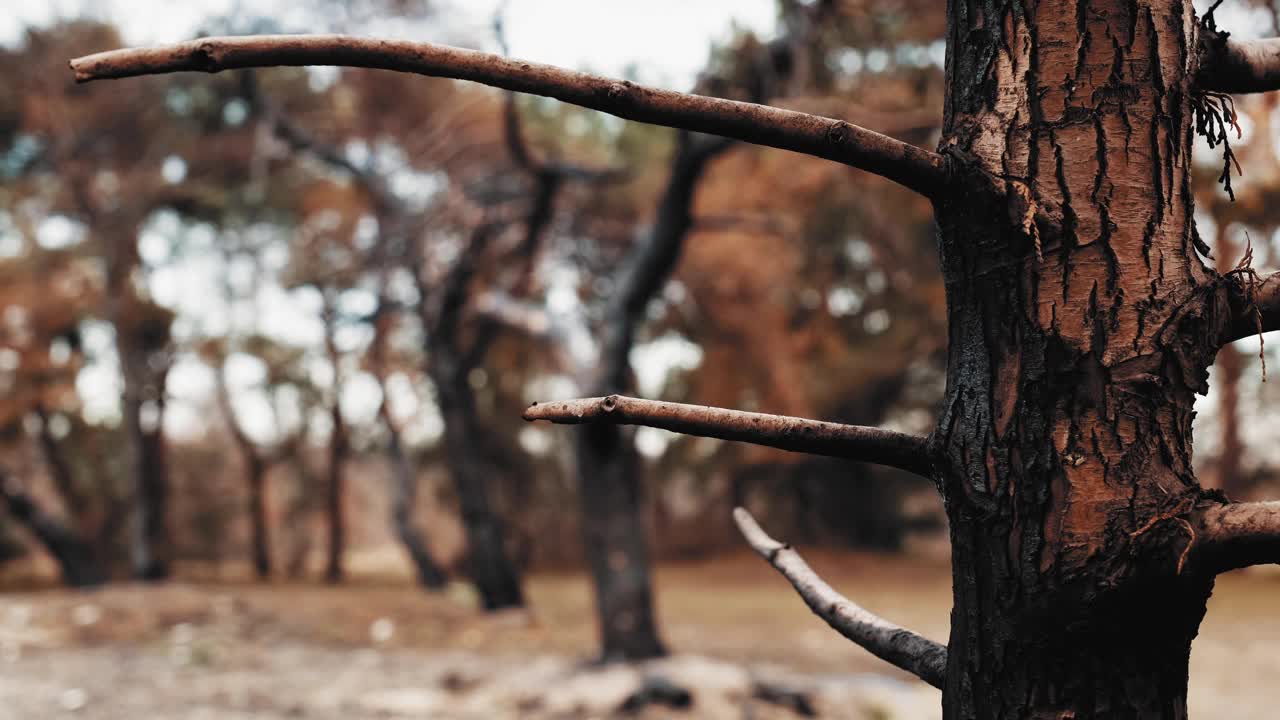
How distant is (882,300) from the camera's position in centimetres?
1650

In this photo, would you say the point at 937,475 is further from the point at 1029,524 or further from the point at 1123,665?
the point at 1123,665

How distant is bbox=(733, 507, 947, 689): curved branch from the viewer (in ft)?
3.74

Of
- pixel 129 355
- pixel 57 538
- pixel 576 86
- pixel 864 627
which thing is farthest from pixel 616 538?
pixel 57 538

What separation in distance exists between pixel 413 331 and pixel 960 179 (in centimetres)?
1719

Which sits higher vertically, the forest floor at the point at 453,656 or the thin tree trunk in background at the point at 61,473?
the thin tree trunk in background at the point at 61,473

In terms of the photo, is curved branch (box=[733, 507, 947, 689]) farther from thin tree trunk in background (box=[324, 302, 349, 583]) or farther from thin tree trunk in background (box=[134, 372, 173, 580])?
thin tree trunk in background (box=[324, 302, 349, 583])

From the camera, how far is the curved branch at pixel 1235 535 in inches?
34.7

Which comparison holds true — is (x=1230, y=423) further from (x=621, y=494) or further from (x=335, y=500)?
(x=335, y=500)

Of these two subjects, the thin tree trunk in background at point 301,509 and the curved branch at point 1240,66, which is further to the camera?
the thin tree trunk in background at point 301,509

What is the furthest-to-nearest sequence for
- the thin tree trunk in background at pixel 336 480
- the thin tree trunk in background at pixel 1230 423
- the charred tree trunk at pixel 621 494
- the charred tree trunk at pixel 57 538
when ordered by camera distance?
the thin tree trunk in background at pixel 336 480
the thin tree trunk in background at pixel 1230 423
the charred tree trunk at pixel 57 538
the charred tree trunk at pixel 621 494

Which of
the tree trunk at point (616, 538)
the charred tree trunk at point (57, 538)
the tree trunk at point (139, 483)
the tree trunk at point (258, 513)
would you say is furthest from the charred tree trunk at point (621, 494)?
the tree trunk at point (258, 513)

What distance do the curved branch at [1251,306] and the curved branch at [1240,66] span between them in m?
0.22

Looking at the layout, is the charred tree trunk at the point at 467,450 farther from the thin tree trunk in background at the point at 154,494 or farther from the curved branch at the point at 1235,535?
the curved branch at the point at 1235,535

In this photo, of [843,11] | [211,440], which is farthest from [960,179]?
[211,440]
